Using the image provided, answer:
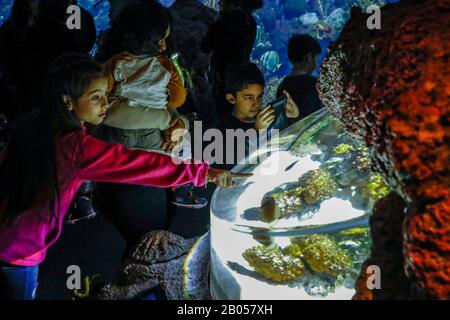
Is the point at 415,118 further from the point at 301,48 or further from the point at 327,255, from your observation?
the point at 301,48

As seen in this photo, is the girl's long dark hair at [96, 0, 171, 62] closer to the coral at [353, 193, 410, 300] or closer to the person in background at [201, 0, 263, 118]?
the person in background at [201, 0, 263, 118]

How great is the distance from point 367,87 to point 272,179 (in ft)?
3.52

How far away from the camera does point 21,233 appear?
202 cm

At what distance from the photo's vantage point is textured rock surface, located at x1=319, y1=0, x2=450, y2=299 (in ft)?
3.27

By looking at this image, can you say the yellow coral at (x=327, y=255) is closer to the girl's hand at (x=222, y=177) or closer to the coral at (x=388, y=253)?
the coral at (x=388, y=253)

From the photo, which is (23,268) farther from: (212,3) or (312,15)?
(312,15)

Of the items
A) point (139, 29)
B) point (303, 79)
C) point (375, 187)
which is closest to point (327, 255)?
point (375, 187)

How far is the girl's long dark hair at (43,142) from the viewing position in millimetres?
2059

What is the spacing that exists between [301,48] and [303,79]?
684 mm

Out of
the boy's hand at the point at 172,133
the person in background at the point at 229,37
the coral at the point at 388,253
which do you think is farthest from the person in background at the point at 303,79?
the coral at the point at 388,253

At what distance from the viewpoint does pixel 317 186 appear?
200 cm

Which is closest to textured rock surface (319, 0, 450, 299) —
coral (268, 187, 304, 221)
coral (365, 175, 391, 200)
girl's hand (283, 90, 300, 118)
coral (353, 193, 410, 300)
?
coral (353, 193, 410, 300)
